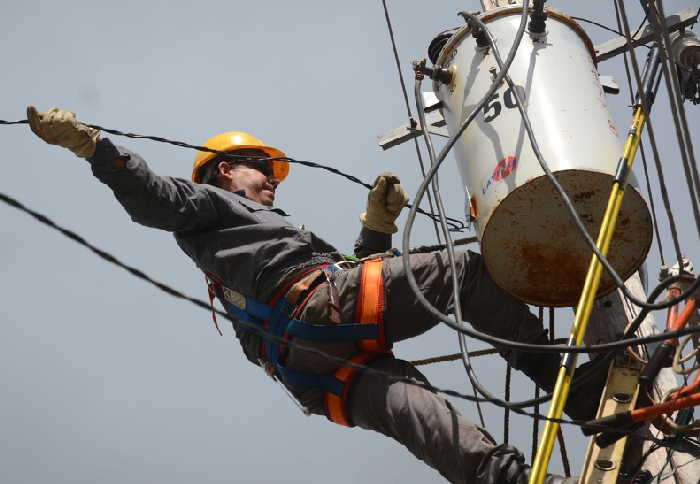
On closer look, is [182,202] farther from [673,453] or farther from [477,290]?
[673,453]

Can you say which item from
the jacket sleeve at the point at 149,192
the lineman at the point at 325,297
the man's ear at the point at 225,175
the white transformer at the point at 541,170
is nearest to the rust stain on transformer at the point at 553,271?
the white transformer at the point at 541,170

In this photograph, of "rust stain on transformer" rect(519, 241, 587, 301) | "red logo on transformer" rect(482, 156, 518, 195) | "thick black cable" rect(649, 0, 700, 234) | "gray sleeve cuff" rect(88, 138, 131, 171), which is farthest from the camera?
"gray sleeve cuff" rect(88, 138, 131, 171)

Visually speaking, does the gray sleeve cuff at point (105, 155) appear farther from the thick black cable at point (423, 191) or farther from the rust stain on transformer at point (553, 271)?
the rust stain on transformer at point (553, 271)

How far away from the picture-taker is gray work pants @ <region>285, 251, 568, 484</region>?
3589mm

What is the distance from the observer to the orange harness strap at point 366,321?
3.84m

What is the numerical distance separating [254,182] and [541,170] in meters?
2.04

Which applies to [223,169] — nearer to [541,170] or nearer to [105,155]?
[105,155]

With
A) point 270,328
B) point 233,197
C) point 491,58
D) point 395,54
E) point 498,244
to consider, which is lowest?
point 270,328

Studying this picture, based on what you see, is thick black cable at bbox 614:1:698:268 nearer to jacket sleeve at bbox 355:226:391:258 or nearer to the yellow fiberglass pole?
the yellow fiberglass pole

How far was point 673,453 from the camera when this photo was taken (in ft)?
12.9

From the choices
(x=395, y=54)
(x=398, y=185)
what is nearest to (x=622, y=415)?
(x=398, y=185)

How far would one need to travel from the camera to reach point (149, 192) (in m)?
3.90

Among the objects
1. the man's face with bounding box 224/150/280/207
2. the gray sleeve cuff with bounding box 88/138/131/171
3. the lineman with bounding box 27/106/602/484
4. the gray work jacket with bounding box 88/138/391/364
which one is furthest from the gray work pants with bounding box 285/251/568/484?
the man's face with bounding box 224/150/280/207

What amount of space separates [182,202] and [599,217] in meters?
1.79
